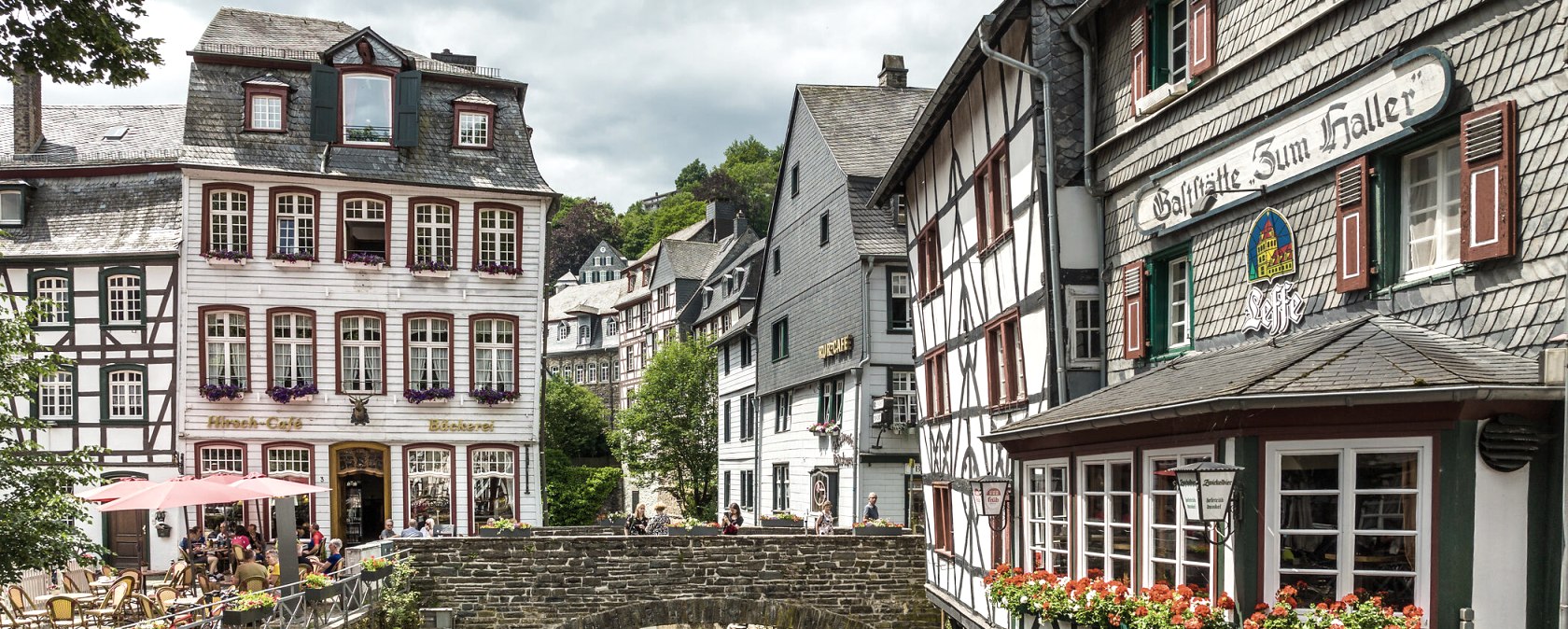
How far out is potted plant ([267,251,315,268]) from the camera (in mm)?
30219

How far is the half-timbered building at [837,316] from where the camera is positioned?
3173cm

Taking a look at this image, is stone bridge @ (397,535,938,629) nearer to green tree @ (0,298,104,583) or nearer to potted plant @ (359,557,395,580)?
potted plant @ (359,557,395,580)

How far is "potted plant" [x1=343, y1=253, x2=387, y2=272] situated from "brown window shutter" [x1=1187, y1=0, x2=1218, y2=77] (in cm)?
2100

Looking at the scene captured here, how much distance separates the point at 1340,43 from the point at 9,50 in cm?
997

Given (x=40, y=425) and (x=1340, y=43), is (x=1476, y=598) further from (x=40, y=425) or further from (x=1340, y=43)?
(x=40, y=425)

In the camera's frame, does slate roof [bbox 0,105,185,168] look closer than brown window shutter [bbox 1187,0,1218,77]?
No

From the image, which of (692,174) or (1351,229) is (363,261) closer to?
(1351,229)

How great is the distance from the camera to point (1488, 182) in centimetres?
953

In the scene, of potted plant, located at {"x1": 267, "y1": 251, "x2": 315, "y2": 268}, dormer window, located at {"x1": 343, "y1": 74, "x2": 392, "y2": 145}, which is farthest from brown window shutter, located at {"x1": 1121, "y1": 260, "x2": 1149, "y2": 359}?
dormer window, located at {"x1": 343, "y1": 74, "x2": 392, "y2": 145}

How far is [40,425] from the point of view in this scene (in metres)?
14.4

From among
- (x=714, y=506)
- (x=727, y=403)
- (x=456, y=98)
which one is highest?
(x=456, y=98)

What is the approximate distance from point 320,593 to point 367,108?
1510 centimetres

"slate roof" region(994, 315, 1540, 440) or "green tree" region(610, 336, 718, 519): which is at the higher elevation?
"slate roof" region(994, 315, 1540, 440)

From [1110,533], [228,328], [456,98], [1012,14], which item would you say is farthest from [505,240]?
[1110,533]
